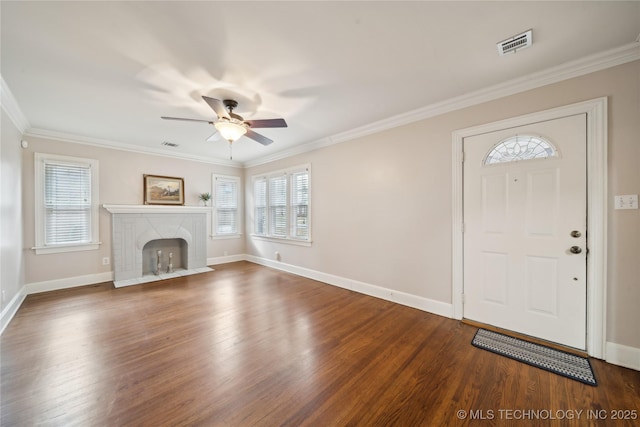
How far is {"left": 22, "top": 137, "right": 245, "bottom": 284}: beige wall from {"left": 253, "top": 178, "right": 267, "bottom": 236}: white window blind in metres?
1.10

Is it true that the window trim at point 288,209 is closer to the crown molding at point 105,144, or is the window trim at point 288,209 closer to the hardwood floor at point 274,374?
the crown molding at point 105,144

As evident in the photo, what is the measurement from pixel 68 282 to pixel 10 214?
5.57 feet

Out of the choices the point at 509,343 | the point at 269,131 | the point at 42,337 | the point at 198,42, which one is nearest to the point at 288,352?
the point at 509,343

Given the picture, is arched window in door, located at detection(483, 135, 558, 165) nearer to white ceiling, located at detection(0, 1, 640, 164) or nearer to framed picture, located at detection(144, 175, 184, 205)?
white ceiling, located at detection(0, 1, 640, 164)

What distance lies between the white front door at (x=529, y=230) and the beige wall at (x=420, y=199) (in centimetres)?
20

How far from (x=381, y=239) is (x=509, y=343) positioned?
180 cm

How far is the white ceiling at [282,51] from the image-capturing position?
1624 mm

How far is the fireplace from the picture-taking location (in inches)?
177

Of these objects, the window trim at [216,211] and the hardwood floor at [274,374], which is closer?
the hardwood floor at [274,374]

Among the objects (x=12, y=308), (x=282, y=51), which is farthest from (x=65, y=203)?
(x=282, y=51)

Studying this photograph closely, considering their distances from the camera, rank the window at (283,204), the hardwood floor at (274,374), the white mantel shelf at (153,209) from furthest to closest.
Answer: the window at (283,204) → the white mantel shelf at (153,209) → the hardwood floor at (274,374)

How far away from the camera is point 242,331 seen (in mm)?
2650

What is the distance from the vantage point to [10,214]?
2.98m

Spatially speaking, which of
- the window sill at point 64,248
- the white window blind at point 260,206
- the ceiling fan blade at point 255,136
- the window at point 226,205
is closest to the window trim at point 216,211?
the window at point 226,205
